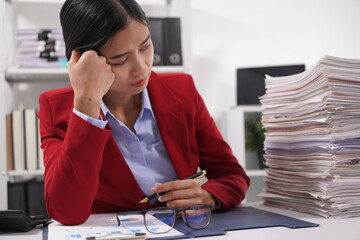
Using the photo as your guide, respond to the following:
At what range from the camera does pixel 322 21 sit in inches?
122

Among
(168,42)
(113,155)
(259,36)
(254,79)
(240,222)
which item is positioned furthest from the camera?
(259,36)

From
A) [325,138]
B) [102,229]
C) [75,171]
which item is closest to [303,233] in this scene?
[325,138]

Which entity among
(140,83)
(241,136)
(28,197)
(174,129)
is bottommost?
(28,197)

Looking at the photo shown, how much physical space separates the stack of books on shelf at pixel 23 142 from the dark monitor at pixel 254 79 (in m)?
1.29

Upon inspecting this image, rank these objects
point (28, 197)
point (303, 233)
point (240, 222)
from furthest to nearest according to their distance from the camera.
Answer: point (28, 197) < point (240, 222) < point (303, 233)

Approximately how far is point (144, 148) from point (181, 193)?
11.3 inches

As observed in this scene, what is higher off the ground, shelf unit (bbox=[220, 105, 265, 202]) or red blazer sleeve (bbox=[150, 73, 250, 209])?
red blazer sleeve (bbox=[150, 73, 250, 209])

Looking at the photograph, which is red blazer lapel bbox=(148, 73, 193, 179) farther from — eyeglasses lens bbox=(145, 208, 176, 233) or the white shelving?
the white shelving

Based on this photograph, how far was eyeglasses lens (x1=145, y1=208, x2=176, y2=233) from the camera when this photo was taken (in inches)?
37.7

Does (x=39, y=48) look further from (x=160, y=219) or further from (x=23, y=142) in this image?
(x=160, y=219)

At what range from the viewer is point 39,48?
2439 millimetres

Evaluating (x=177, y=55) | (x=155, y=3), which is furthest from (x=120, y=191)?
(x=155, y=3)

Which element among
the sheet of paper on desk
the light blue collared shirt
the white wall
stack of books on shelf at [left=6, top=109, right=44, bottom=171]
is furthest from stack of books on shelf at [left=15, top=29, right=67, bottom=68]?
the sheet of paper on desk

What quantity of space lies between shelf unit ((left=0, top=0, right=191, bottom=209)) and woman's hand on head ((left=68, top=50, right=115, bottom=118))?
132 centimetres
